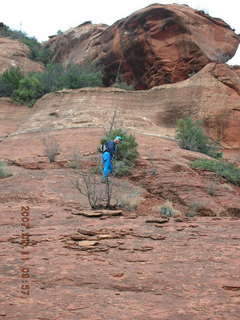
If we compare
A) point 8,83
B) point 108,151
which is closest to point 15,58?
point 8,83

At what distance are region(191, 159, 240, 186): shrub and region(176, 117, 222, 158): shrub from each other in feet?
9.54

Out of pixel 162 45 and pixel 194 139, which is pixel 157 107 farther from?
pixel 162 45

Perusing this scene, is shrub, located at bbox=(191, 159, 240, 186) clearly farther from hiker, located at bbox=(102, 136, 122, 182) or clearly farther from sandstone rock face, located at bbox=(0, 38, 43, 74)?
sandstone rock face, located at bbox=(0, 38, 43, 74)

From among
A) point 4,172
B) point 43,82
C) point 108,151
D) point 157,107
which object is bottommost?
point 4,172

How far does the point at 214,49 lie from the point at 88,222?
20690 mm

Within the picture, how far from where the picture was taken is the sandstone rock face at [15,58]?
29.1 metres

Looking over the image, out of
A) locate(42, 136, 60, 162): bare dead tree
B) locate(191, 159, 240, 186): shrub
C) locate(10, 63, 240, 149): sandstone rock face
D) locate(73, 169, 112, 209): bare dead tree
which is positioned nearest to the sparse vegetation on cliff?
locate(10, 63, 240, 149): sandstone rock face

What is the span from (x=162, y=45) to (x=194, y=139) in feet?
33.1

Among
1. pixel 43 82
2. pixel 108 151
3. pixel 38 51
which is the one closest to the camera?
pixel 108 151

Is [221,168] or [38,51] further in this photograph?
[38,51]

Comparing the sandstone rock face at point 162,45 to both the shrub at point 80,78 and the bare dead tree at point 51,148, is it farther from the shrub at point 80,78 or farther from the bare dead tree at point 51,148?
the bare dead tree at point 51,148

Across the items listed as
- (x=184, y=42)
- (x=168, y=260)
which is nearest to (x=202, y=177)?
(x=168, y=260)

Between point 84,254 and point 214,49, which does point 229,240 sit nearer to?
point 84,254

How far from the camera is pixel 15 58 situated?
3014 centimetres
